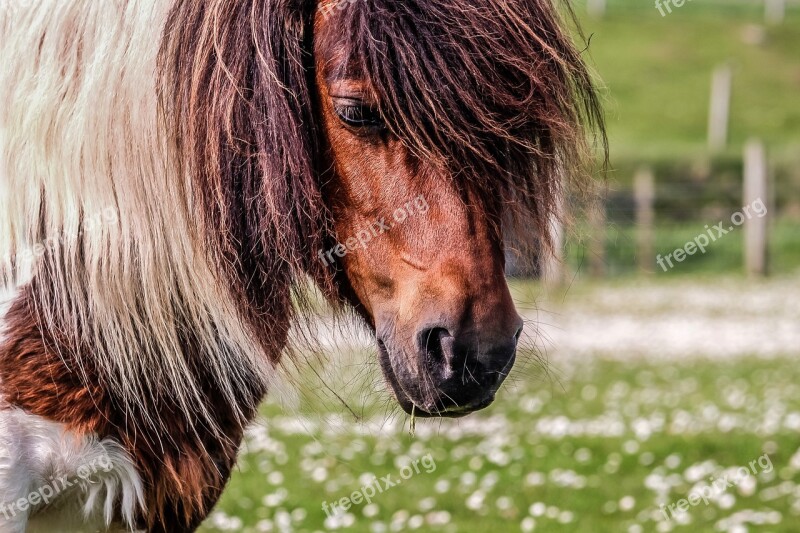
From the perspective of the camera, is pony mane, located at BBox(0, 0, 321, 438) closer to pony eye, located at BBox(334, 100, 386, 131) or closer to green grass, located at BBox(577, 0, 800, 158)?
pony eye, located at BBox(334, 100, 386, 131)

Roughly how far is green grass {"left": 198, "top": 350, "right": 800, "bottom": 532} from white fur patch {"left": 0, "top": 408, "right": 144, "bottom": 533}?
832 mm

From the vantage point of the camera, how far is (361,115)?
2.13 m

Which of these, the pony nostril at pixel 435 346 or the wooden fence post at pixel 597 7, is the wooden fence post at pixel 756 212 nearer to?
the pony nostril at pixel 435 346

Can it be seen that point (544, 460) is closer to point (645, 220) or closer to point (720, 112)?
point (645, 220)

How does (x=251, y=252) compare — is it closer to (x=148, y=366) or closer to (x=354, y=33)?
(x=148, y=366)

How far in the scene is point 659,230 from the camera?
18938mm

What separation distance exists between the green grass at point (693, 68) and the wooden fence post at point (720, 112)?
303mm

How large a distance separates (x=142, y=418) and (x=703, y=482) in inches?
151

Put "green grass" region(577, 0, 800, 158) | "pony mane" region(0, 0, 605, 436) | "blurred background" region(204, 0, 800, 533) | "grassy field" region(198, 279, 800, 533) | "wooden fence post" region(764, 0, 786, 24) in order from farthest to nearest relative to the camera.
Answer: "wooden fence post" region(764, 0, 786, 24) → "green grass" region(577, 0, 800, 158) → "grassy field" region(198, 279, 800, 533) → "blurred background" region(204, 0, 800, 533) → "pony mane" region(0, 0, 605, 436)

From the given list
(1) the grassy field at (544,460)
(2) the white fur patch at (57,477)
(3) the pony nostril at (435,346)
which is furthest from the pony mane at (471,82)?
(2) the white fur patch at (57,477)

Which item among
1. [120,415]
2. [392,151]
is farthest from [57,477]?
[392,151]

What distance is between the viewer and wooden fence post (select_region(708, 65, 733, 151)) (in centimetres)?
2853

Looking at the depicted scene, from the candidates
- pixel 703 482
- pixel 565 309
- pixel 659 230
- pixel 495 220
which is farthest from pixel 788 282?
pixel 495 220

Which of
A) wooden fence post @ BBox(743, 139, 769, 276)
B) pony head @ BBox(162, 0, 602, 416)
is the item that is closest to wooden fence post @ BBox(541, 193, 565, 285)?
pony head @ BBox(162, 0, 602, 416)
